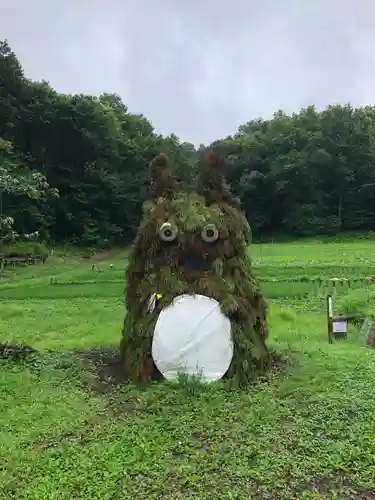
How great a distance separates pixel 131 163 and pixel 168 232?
35545mm

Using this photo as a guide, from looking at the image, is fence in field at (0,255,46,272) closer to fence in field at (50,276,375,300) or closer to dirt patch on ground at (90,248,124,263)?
dirt patch on ground at (90,248,124,263)

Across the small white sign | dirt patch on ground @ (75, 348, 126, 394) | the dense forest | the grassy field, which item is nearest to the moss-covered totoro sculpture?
dirt patch on ground @ (75, 348, 126, 394)

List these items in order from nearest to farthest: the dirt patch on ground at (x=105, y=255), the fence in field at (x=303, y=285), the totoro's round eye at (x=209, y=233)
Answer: the totoro's round eye at (x=209, y=233), the fence in field at (x=303, y=285), the dirt patch on ground at (x=105, y=255)

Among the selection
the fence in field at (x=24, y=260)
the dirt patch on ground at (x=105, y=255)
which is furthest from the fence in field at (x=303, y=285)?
the dirt patch on ground at (x=105, y=255)

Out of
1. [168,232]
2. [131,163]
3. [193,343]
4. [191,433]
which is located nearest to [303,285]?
[168,232]

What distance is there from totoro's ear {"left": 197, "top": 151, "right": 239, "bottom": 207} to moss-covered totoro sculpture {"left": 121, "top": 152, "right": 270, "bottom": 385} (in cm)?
1

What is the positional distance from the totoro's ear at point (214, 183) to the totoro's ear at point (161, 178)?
1.36 ft

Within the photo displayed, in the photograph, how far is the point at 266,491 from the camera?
419 centimetres

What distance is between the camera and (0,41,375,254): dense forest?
35500mm

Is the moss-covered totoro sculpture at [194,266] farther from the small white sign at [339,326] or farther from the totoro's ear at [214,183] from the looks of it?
the small white sign at [339,326]

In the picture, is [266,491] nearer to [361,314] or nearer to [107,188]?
[361,314]

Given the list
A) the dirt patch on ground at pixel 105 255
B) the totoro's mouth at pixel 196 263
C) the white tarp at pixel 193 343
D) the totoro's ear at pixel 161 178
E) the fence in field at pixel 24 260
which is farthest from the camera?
the dirt patch on ground at pixel 105 255

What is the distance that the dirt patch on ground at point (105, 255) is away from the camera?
32375mm

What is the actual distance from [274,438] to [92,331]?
21.2 feet
